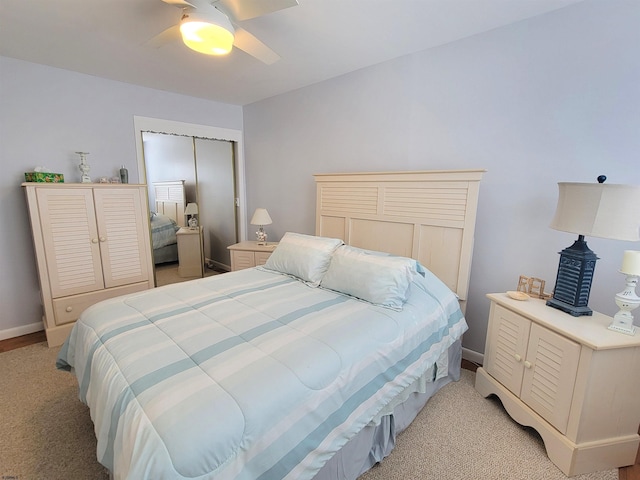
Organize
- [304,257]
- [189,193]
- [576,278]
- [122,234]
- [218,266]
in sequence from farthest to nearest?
1. [218,266]
2. [189,193]
3. [122,234]
4. [304,257]
5. [576,278]

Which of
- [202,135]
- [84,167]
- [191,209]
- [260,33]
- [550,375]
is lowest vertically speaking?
[550,375]

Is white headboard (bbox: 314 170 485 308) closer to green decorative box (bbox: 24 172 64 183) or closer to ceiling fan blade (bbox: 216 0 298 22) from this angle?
ceiling fan blade (bbox: 216 0 298 22)

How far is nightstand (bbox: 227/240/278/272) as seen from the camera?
3.24 m

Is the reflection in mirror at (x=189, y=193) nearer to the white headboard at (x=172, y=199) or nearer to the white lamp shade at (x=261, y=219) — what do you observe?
the white headboard at (x=172, y=199)

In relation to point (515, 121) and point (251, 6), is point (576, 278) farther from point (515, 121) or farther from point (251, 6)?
point (251, 6)

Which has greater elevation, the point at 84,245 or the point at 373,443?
the point at 84,245

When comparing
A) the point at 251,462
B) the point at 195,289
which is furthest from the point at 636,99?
the point at 195,289

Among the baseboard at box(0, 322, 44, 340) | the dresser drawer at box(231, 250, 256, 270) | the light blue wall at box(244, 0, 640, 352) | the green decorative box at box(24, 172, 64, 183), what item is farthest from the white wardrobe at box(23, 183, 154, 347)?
the light blue wall at box(244, 0, 640, 352)

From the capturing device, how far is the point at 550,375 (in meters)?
1.55

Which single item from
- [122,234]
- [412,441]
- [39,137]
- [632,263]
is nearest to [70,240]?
[122,234]

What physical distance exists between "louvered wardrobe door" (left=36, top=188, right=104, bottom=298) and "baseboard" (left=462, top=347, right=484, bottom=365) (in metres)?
3.41

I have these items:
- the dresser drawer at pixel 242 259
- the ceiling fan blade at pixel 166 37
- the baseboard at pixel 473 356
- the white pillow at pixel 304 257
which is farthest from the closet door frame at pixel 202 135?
the baseboard at pixel 473 356

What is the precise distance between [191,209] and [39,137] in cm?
155

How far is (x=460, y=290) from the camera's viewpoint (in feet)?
7.11
